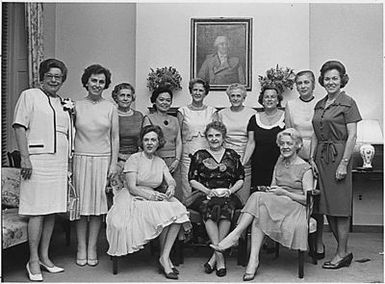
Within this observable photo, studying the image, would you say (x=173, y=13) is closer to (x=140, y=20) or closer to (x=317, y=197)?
(x=140, y=20)

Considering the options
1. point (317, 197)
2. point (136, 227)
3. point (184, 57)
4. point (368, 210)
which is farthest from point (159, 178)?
point (368, 210)

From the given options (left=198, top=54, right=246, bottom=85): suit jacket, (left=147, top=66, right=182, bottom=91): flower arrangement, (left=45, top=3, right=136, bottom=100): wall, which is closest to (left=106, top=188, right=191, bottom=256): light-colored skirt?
(left=147, top=66, right=182, bottom=91): flower arrangement

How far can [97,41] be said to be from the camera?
6445 mm

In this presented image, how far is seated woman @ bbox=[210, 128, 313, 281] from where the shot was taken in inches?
150

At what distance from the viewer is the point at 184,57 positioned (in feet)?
19.8

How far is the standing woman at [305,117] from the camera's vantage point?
14.3ft

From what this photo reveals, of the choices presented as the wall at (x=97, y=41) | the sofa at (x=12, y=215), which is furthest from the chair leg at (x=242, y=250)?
the wall at (x=97, y=41)

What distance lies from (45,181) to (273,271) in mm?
1737

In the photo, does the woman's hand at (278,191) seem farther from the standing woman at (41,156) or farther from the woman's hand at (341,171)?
the standing woman at (41,156)

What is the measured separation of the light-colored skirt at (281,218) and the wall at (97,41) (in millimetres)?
3032

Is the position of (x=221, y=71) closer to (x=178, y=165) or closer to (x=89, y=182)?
(x=178, y=165)

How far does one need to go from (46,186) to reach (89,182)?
461 millimetres

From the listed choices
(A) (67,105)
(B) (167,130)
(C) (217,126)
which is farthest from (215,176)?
(A) (67,105)

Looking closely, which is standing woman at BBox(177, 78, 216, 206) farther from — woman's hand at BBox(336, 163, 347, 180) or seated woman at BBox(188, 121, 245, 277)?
woman's hand at BBox(336, 163, 347, 180)
